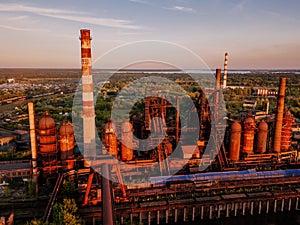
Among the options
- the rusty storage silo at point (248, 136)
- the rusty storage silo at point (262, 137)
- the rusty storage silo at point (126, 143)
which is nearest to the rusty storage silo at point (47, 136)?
the rusty storage silo at point (126, 143)

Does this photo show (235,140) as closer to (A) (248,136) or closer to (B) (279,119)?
(A) (248,136)

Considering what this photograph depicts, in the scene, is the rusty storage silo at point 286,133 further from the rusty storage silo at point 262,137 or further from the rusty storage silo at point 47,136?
the rusty storage silo at point 47,136

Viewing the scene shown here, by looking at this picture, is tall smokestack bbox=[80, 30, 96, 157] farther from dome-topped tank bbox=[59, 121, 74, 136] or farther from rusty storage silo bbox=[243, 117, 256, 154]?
rusty storage silo bbox=[243, 117, 256, 154]

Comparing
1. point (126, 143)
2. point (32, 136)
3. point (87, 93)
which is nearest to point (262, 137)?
point (126, 143)

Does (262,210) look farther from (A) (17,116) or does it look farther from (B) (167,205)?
(A) (17,116)

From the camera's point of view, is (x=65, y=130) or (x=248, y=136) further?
(x=248, y=136)

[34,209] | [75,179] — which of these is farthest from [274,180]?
[34,209]
